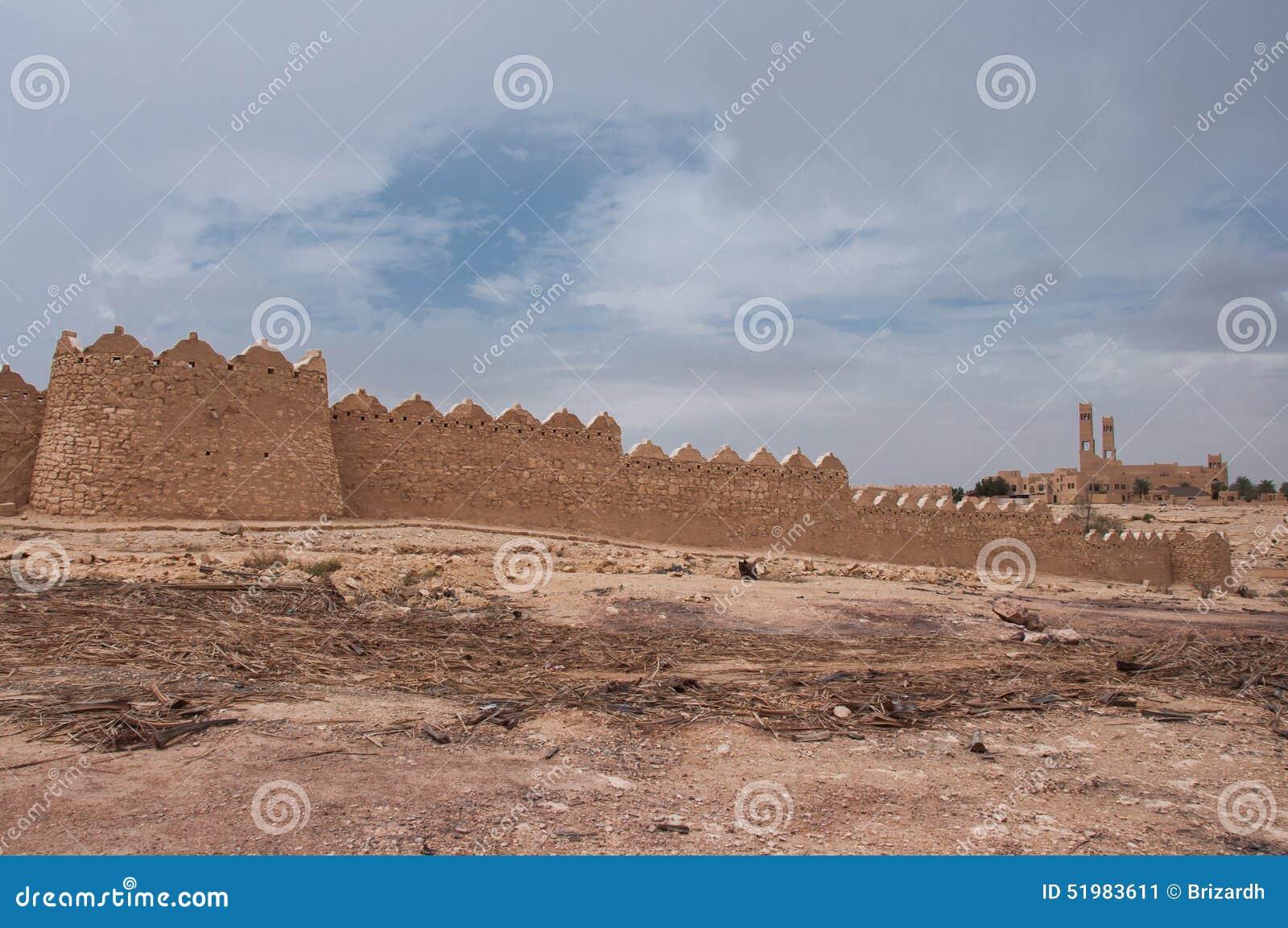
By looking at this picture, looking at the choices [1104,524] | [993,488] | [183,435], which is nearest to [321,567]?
[183,435]

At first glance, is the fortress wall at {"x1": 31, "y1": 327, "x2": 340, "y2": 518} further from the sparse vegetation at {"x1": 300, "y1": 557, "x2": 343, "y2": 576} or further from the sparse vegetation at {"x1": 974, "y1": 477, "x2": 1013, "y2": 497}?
the sparse vegetation at {"x1": 974, "y1": 477, "x2": 1013, "y2": 497}

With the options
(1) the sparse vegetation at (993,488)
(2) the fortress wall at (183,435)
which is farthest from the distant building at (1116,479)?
(2) the fortress wall at (183,435)

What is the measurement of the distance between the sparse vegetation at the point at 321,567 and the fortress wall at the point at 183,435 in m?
4.53

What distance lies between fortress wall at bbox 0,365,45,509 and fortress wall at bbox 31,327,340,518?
1.86ft

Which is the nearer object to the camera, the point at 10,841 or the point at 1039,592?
the point at 10,841

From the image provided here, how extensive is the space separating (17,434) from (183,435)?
3048 millimetres

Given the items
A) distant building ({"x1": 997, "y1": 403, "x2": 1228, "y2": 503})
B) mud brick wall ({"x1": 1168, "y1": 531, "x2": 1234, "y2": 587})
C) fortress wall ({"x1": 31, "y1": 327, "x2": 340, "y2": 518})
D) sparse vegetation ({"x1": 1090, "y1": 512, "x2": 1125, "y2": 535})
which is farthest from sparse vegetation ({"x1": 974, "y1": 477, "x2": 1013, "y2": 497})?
fortress wall ({"x1": 31, "y1": 327, "x2": 340, "y2": 518})

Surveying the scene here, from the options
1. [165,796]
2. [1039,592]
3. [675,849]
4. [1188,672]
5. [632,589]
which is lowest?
[675,849]

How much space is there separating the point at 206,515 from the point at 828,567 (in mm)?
12653

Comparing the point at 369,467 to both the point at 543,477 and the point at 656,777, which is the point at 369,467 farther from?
the point at 656,777

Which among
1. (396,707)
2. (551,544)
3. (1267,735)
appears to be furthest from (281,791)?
(551,544)

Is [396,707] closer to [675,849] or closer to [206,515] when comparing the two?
[675,849]

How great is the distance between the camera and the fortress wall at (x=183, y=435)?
13859 millimetres

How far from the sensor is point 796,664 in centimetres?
753
